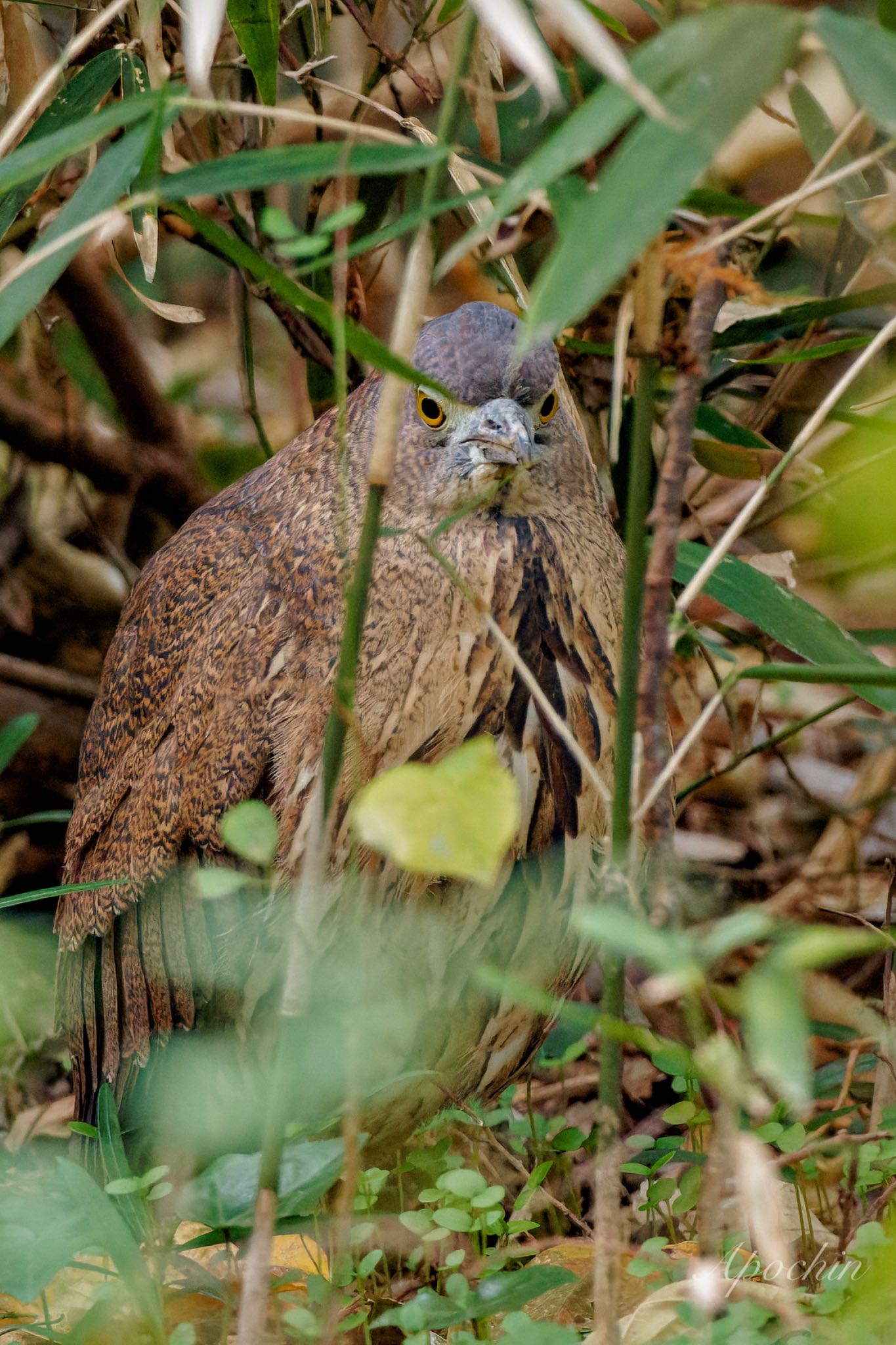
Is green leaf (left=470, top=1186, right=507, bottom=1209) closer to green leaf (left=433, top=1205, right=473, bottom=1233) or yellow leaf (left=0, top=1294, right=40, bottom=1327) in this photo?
green leaf (left=433, top=1205, right=473, bottom=1233)

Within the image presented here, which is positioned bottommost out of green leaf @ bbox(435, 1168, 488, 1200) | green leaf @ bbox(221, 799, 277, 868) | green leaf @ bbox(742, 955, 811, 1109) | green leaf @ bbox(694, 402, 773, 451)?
green leaf @ bbox(435, 1168, 488, 1200)

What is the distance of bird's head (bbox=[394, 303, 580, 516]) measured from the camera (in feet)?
6.53

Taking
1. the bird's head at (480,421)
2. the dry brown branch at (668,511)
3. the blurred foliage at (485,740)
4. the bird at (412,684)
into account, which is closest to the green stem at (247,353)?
the blurred foliage at (485,740)

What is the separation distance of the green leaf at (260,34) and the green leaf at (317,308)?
80 centimetres

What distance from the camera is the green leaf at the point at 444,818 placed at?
945 millimetres

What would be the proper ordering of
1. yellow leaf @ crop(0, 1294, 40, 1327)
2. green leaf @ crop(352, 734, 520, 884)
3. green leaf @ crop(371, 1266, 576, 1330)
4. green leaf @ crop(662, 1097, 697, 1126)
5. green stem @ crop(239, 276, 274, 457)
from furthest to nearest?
green stem @ crop(239, 276, 274, 457) < green leaf @ crop(662, 1097, 697, 1126) < yellow leaf @ crop(0, 1294, 40, 1327) < green leaf @ crop(371, 1266, 576, 1330) < green leaf @ crop(352, 734, 520, 884)

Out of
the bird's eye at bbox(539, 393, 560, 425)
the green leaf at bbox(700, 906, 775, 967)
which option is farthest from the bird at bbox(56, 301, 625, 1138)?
the green leaf at bbox(700, 906, 775, 967)

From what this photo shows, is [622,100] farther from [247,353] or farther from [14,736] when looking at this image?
[247,353]

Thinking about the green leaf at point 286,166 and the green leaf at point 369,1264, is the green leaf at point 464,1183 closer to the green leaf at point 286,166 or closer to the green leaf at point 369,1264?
the green leaf at point 369,1264

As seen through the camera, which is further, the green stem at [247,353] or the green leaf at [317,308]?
the green stem at [247,353]

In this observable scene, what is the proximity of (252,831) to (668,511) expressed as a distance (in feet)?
1.52

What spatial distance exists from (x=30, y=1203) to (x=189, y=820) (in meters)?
0.70

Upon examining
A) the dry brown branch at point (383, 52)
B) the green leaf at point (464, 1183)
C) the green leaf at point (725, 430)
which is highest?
the dry brown branch at point (383, 52)

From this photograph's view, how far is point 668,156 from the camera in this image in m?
0.98
